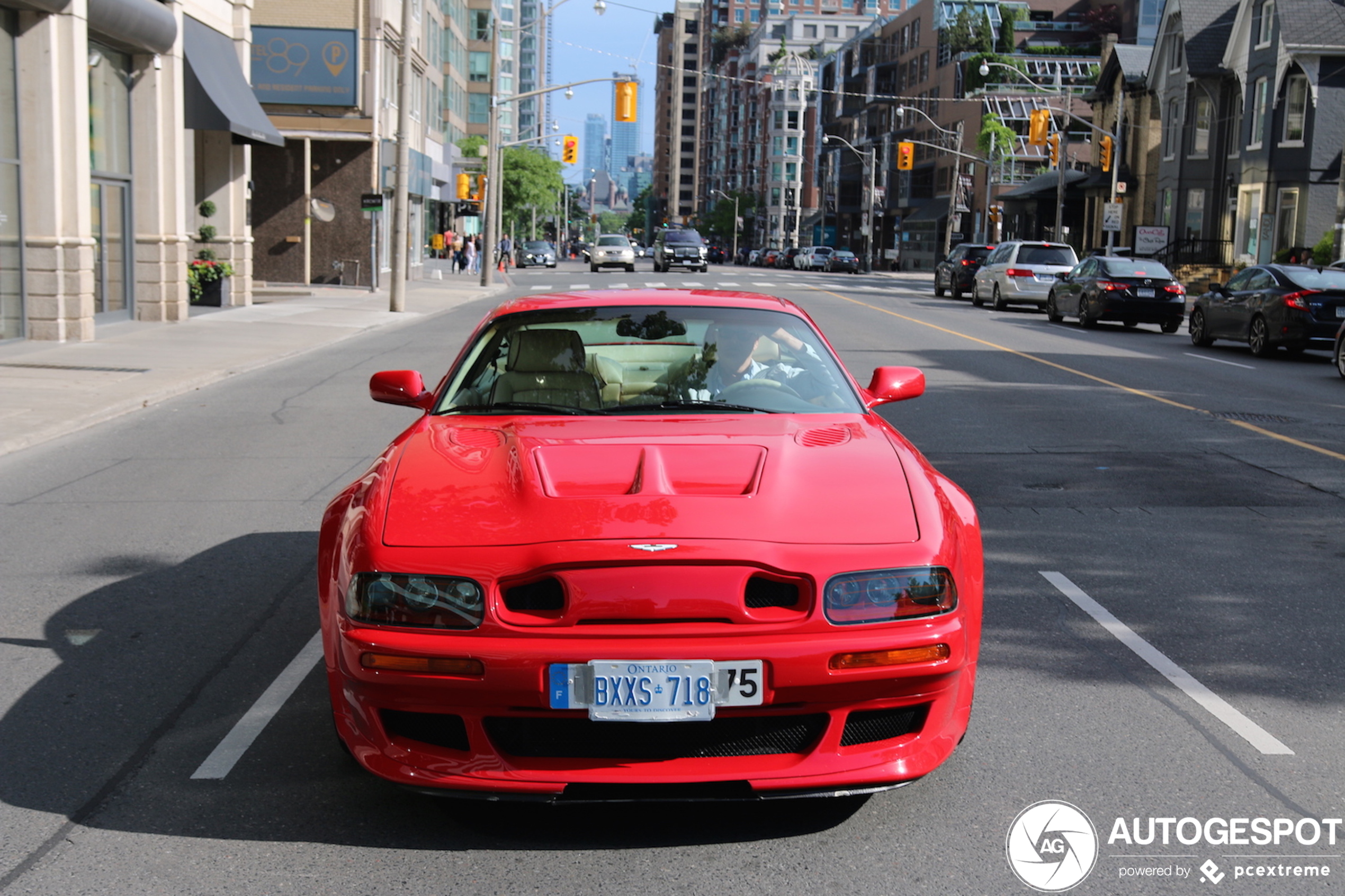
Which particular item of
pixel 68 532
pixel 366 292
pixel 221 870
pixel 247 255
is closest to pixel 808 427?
pixel 221 870

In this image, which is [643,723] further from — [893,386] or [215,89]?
[215,89]

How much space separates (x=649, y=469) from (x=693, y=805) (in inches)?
40.6

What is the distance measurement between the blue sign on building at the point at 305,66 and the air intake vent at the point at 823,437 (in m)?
36.2

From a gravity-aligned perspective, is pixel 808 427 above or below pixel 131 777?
above

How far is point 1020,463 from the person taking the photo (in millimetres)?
10594

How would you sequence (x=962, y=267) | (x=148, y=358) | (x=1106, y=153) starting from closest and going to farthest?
(x=148, y=358)
(x=962, y=267)
(x=1106, y=153)

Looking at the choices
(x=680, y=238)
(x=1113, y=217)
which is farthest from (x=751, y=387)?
(x=680, y=238)

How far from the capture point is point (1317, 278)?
21.8m

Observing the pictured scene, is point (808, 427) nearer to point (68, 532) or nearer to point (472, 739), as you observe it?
point (472, 739)

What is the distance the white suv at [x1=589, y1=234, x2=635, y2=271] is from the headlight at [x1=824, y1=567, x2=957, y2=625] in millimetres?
58684

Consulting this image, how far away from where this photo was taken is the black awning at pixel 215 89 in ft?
82.0

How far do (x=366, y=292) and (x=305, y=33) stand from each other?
753cm

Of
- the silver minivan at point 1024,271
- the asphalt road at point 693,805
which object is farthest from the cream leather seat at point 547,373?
the silver minivan at point 1024,271

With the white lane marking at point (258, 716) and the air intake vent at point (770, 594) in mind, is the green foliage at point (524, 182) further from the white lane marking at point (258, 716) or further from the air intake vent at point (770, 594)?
the air intake vent at point (770, 594)
